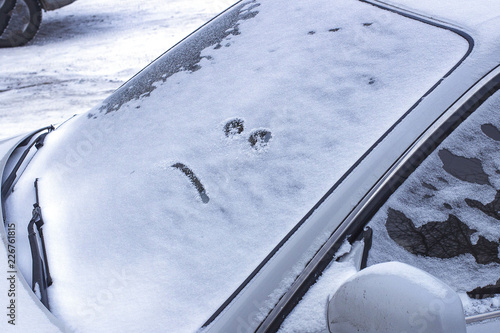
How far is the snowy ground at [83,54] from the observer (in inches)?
199

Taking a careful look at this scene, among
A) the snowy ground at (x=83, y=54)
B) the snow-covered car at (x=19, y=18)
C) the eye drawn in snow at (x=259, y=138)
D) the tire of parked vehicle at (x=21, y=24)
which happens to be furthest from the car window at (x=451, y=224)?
the tire of parked vehicle at (x=21, y=24)

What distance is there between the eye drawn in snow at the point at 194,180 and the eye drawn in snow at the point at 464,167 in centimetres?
68

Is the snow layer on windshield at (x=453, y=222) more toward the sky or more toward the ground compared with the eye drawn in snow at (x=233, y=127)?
more toward the ground

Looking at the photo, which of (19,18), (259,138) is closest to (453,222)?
(259,138)

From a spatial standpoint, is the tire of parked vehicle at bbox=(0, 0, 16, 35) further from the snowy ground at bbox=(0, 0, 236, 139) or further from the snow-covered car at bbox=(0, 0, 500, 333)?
the snow-covered car at bbox=(0, 0, 500, 333)

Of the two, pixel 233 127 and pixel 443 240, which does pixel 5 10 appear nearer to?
pixel 233 127

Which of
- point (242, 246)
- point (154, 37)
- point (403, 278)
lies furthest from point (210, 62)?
point (154, 37)

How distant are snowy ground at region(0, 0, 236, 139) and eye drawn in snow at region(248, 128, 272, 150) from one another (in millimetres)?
3681

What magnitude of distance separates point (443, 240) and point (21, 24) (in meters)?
8.09

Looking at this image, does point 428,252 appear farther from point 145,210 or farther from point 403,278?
point 145,210

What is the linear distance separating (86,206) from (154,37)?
21.1 feet

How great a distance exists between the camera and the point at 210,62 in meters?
1.86

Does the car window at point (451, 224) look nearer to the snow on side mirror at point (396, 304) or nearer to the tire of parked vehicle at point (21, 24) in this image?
the snow on side mirror at point (396, 304)

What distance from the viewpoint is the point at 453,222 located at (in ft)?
3.83
